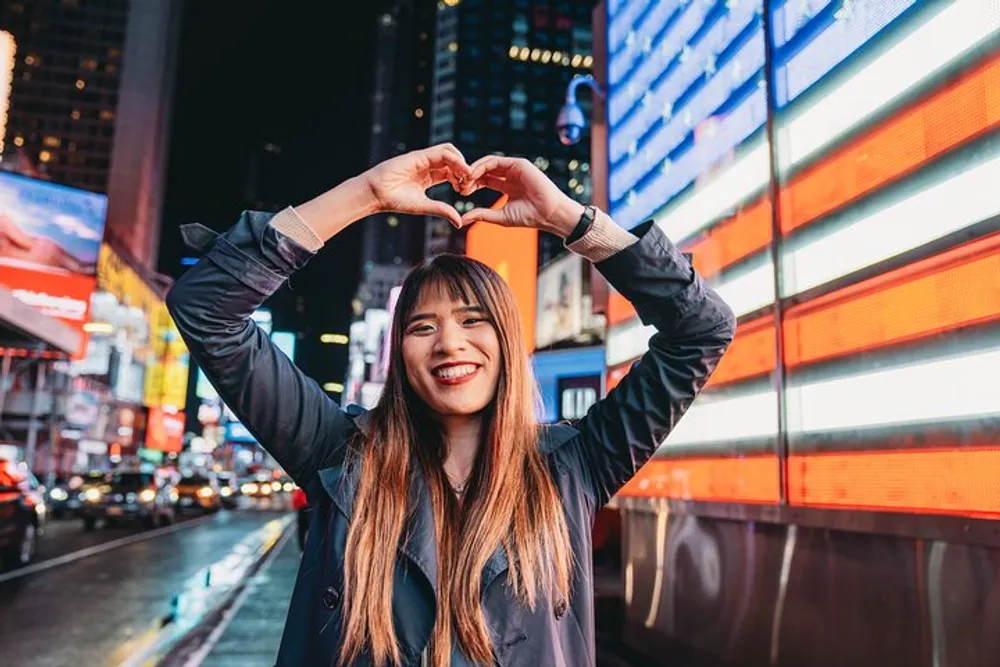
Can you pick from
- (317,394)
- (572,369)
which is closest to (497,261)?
(572,369)

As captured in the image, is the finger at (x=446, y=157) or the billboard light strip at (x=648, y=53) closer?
the finger at (x=446, y=157)

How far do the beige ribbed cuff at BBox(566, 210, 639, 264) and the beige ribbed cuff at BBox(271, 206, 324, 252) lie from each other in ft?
2.08

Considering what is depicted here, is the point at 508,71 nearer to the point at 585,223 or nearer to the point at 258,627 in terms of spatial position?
the point at 258,627

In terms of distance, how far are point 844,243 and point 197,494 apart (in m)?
34.9

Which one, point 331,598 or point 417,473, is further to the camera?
point 417,473

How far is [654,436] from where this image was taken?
210cm

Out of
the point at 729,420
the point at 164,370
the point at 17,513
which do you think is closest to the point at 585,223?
the point at 729,420

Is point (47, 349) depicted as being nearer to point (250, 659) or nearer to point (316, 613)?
point (250, 659)

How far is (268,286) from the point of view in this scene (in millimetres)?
1904

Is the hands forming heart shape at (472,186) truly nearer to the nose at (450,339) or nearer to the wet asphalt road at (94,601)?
the nose at (450,339)

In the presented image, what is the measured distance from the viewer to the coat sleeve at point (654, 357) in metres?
2.02

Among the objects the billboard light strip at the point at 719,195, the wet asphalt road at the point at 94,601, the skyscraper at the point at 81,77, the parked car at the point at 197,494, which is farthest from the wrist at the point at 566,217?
the skyscraper at the point at 81,77

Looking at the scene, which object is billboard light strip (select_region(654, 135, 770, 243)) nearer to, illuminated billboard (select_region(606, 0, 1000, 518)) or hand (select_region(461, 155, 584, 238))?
illuminated billboard (select_region(606, 0, 1000, 518))

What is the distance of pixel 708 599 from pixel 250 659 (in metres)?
4.13
